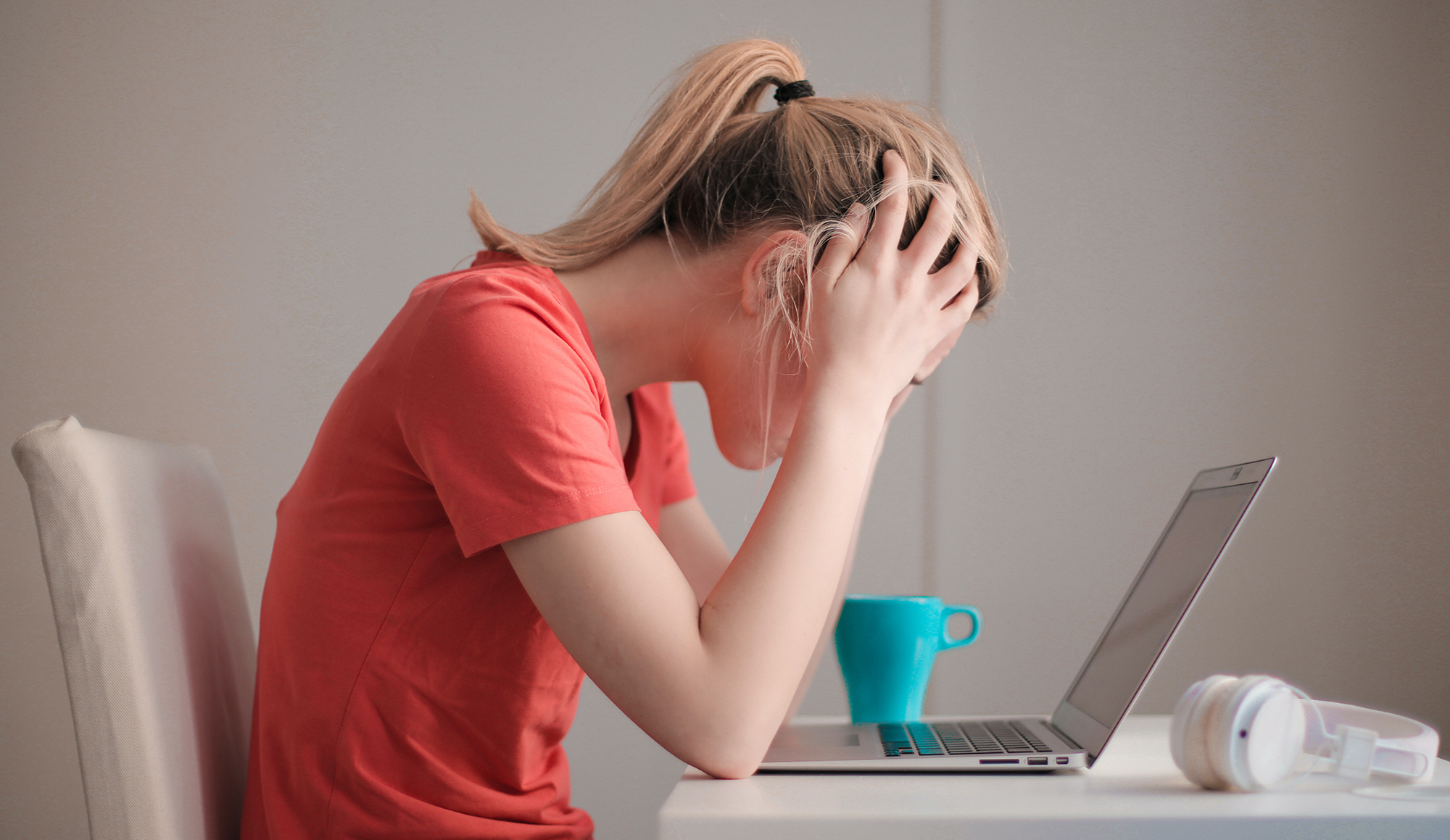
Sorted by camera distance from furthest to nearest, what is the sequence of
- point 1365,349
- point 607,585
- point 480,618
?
1. point 1365,349
2. point 480,618
3. point 607,585

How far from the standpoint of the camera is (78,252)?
57.0 inches

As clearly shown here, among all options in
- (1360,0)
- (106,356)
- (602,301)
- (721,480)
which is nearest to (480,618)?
(602,301)

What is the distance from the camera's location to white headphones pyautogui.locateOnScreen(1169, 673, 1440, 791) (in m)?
0.48

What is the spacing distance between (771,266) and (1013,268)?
829 mm

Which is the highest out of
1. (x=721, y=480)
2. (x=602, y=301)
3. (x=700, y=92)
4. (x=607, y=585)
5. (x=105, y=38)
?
(x=105, y=38)

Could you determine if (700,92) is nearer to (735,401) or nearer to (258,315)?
(735,401)

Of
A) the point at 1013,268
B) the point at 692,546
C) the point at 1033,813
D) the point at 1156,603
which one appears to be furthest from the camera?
the point at 1013,268

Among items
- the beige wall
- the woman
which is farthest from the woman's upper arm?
the beige wall

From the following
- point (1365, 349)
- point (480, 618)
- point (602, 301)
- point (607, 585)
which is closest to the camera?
point (607, 585)

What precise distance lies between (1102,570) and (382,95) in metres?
1.33

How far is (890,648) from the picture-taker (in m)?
0.72

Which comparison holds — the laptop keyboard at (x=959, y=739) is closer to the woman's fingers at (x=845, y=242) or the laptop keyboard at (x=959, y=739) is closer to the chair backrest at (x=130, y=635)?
the woman's fingers at (x=845, y=242)

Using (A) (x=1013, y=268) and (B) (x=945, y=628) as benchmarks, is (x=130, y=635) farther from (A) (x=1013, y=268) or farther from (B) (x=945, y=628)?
(A) (x=1013, y=268)

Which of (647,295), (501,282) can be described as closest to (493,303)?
(501,282)
